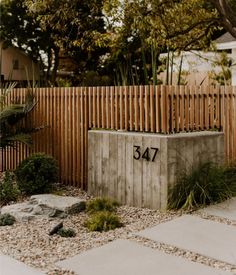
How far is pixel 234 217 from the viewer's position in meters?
5.40

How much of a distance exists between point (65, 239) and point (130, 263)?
986mm

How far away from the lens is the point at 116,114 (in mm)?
6855

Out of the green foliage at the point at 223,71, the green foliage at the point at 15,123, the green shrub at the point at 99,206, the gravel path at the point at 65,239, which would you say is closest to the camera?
the gravel path at the point at 65,239

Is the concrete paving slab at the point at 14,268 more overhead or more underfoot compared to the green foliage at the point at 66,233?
more underfoot

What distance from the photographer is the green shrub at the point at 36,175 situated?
22.3 ft

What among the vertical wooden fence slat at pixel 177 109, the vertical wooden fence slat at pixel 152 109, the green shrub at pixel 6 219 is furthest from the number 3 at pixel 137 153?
the green shrub at pixel 6 219

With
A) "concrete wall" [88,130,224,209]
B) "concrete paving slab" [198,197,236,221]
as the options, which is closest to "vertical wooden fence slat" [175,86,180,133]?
"concrete wall" [88,130,224,209]

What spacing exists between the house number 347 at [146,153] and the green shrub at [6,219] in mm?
1861

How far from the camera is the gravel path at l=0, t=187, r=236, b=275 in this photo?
4.13m

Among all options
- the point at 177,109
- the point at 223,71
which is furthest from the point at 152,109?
the point at 223,71

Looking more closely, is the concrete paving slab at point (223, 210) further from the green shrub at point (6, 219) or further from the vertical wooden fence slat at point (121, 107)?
the green shrub at point (6, 219)

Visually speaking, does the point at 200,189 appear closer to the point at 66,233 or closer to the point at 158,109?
the point at 158,109

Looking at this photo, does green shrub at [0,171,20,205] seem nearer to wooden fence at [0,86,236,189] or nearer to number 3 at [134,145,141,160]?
wooden fence at [0,86,236,189]

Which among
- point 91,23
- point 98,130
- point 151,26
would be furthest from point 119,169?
point 91,23
